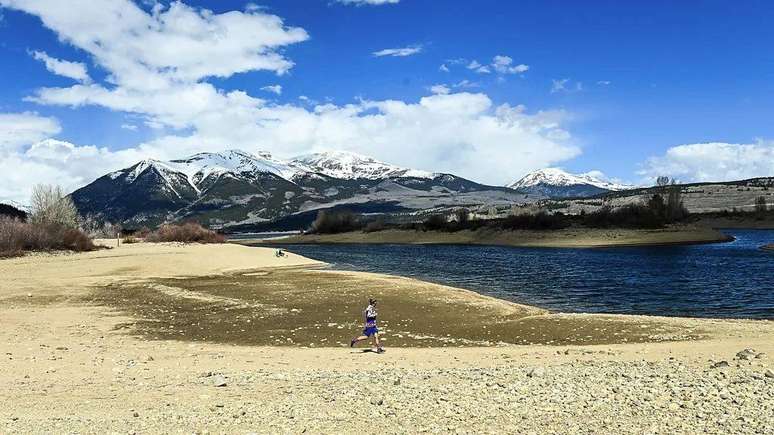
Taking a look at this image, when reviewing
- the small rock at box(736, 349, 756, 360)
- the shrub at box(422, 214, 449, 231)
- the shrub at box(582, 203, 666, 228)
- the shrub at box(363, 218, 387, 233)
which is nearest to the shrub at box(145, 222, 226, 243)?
the shrub at box(422, 214, 449, 231)

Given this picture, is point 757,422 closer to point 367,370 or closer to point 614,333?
point 367,370

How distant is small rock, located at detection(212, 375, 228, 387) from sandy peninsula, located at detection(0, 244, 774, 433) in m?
0.07

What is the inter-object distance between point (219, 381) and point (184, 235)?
94.5 m

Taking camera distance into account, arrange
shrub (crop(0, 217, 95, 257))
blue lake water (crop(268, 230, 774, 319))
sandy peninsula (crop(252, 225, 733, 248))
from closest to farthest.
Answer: blue lake water (crop(268, 230, 774, 319)) < shrub (crop(0, 217, 95, 257)) < sandy peninsula (crop(252, 225, 733, 248))

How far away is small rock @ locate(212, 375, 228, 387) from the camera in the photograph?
13492 millimetres

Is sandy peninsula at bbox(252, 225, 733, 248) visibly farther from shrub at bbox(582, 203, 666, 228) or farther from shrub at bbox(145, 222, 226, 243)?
shrub at bbox(145, 222, 226, 243)

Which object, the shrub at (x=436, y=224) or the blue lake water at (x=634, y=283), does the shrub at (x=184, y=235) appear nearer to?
the blue lake water at (x=634, y=283)

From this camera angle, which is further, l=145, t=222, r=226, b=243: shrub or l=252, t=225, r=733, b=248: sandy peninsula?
l=252, t=225, r=733, b=248: sandy peninsula

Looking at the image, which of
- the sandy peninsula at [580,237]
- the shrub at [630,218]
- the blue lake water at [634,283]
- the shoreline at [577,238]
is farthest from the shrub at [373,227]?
the blue lake water at [634,283]

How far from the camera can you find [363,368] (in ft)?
53.7

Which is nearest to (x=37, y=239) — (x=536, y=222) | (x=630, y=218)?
(x=536, y=222)

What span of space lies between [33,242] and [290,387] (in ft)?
211

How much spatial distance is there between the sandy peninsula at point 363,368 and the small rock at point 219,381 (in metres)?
0.07

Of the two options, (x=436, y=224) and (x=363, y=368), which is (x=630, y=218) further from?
(x=363, y=368)
